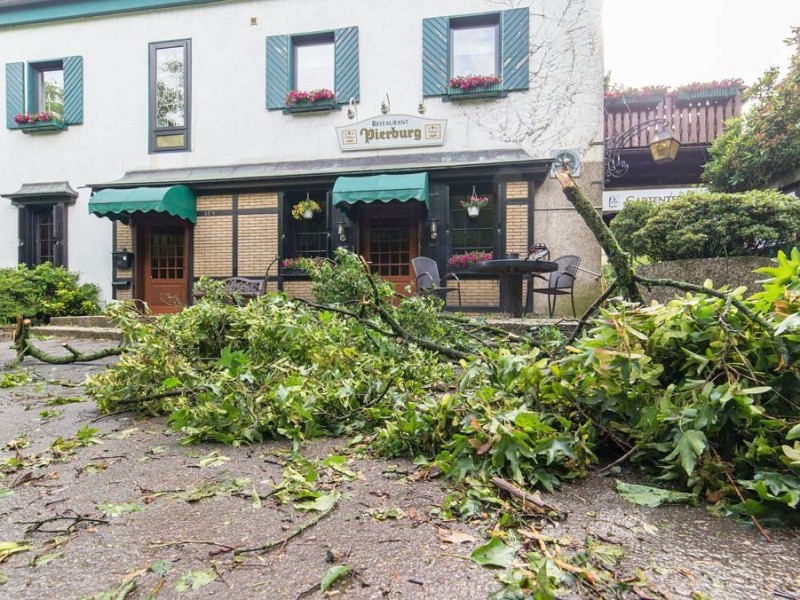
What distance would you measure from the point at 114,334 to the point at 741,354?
823cm

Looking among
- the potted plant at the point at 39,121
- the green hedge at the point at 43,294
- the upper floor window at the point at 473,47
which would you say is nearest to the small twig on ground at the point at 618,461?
the upper floor window at the point at 473,47

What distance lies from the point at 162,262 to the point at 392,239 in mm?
5065

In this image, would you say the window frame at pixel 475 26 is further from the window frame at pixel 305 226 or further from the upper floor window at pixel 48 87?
the upper floor window at pixel 48 87

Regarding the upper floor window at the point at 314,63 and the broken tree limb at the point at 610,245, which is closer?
the broken tree limb at the point at 610,245

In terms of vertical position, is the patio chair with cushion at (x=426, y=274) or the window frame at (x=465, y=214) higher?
the window frame at (x=465, y=214)

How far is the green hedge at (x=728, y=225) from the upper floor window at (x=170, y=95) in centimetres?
924

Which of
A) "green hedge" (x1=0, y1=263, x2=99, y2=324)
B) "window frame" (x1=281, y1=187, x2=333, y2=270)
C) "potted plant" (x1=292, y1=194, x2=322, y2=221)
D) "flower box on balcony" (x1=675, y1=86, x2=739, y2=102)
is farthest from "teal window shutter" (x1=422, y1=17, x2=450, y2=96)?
A: "green hedge" (x1=0, y1=263, x2=99, y2=324)

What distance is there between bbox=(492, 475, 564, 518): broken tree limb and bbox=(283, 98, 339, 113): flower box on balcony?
30.3 ft

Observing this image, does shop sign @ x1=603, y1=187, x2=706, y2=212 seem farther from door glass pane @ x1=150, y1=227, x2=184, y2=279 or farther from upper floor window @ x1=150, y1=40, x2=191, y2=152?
door glass pane @ x1=150, y1=227, x2=184, y2=279

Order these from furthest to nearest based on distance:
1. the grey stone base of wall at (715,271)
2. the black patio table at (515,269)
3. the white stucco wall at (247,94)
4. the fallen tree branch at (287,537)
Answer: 1. the white stucco wall at (247,94)
2. the black patio table at (515,269)
3. the grey stone base of wall at (715,271)
4. the fallen tree branch at (287,537)

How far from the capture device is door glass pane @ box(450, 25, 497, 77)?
9141 millimetres

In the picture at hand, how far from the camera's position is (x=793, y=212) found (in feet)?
18.0

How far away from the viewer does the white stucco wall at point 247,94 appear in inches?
344

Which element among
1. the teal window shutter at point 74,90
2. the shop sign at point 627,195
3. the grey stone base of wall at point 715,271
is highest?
the teal window shutter at point 74,90
